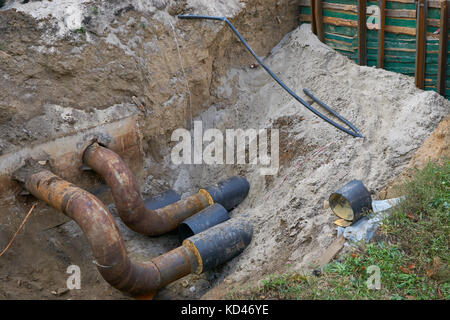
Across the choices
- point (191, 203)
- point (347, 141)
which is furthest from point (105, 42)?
point (347, 141)

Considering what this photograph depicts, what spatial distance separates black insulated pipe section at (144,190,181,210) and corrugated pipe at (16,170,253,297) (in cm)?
115

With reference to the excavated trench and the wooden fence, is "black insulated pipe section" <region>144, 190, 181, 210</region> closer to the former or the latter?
the excavated trench

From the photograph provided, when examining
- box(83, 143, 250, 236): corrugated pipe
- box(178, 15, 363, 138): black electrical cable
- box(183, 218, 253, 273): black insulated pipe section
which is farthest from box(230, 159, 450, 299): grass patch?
box(83, 143, 250, 236): corrugated pipe

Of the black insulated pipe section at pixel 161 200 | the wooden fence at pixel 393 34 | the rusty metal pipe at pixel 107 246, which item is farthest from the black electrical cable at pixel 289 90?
the rusty metal pipe at pixel 107 246

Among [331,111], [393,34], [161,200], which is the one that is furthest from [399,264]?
[393,34]

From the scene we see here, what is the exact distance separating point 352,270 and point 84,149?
389 centimetres

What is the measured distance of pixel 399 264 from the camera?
424 centimetres

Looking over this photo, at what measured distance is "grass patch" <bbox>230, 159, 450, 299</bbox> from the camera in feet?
13.2

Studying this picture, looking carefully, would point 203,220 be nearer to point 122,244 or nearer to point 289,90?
point 122,244

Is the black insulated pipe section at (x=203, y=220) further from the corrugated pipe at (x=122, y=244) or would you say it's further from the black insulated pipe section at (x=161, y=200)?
the black insulated pipe section at (x=161, y=200)

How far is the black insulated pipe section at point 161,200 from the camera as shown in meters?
6.53

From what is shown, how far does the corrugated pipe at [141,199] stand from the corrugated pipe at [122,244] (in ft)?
2.00

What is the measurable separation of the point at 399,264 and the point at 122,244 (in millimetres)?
2892

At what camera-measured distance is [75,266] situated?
5.83m
